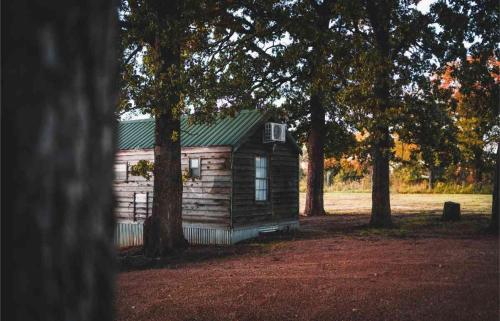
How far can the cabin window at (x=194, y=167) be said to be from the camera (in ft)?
60.9

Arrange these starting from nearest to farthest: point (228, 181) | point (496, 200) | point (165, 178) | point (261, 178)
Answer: point (165, 178) < point (496, 200) < point (228, 181) < point (261, 178)

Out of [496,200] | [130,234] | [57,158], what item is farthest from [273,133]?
[57,158]

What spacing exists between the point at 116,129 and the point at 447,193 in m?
48.5

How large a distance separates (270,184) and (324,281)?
1119 centimetres

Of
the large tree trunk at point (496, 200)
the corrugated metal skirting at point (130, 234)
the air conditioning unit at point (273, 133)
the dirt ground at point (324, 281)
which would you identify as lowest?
the corrugated metal skirting at point (130, 234)

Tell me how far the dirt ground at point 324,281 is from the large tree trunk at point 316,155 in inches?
468

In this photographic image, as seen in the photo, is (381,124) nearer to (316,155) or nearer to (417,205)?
(316,155)

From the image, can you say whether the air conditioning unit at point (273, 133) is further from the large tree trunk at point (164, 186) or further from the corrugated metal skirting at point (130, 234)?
the corrugated metal skirting at point (130, 234)

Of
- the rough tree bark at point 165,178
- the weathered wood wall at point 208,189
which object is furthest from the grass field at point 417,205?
the rough tree bark at point 165,178

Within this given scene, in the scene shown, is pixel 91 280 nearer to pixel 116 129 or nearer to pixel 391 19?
pixel 116 129

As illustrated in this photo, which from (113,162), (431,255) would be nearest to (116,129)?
(113,162)

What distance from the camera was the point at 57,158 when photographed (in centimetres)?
127

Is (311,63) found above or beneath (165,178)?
above

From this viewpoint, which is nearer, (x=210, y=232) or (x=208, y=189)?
(x=210, y=232)
